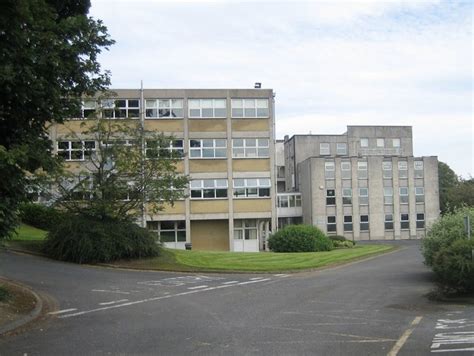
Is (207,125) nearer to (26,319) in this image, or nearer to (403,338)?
(26,319)

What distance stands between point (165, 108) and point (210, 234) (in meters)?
11.6

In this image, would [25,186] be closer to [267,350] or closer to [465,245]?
[267,350]

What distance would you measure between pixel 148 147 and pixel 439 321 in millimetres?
18086

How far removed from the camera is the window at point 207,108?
4938 cm

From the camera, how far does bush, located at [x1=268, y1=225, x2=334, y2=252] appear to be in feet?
123

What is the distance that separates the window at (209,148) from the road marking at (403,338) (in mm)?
37833

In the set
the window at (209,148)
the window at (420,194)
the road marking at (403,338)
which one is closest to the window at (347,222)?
the window at (420,194)

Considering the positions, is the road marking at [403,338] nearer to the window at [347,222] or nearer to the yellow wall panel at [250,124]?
the yellow wall panel at [250,124]

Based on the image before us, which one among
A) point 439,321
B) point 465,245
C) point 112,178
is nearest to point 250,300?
point 439,321

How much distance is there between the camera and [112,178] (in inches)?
1030

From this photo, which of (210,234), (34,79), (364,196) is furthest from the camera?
(364,196)

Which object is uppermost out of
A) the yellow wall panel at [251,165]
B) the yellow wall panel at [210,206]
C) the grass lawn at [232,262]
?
the yellow wall panel at [251,165]

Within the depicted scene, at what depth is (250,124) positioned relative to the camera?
162 ft

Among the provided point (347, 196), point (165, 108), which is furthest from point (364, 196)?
point (165, 108)
